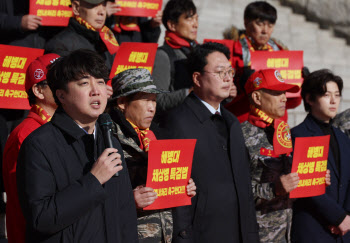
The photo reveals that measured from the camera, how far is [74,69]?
3090 millimetres

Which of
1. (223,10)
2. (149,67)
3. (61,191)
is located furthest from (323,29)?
(61,191)

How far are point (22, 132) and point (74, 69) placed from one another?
3.05ft

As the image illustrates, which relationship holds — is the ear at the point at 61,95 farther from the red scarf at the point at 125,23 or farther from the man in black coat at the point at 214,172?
the red scarf at the point at 125,23

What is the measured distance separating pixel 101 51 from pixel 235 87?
1334 millimetres

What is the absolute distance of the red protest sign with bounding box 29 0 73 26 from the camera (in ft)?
18.0

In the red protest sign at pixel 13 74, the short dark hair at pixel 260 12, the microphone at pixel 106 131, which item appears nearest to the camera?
the microphone at pixel 106 131

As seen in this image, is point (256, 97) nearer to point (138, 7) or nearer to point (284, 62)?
point (284, 62)

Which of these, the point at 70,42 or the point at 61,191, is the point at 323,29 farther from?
the point at 61,191

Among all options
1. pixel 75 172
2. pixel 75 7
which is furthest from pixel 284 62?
pixel 75 172

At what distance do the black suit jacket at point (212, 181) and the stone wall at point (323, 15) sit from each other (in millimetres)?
6829

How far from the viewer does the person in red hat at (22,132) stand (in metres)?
3.69

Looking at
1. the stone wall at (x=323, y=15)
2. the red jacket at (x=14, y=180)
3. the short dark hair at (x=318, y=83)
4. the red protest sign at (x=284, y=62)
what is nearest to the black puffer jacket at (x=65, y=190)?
the red jacket at (x=14, y=180)

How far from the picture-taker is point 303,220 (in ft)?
16.4

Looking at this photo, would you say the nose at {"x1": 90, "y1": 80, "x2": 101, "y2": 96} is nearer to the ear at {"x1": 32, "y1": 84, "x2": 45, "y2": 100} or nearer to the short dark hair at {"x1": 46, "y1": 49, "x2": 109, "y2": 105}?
the short dark hair at {"x1": 46, "y1": 49, "x2": 109, "y2": 105}
